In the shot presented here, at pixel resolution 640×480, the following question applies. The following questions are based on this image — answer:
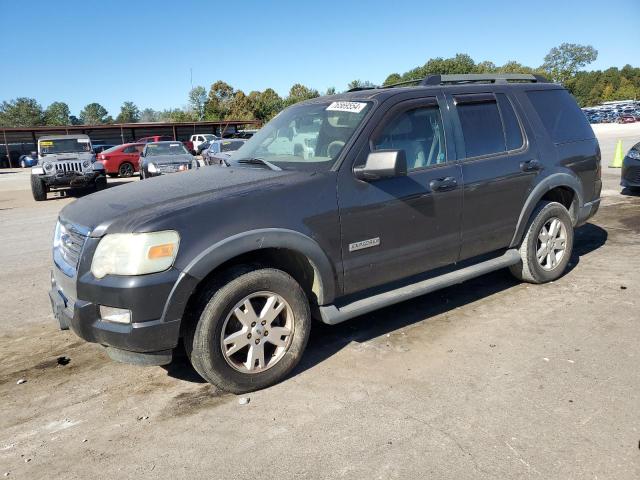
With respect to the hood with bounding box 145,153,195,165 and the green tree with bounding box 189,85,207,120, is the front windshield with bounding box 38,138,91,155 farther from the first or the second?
the green tree with bounding box 189,85,207,120

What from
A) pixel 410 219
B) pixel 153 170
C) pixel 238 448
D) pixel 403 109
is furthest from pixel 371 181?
pixel 153 170

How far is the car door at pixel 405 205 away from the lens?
359cm

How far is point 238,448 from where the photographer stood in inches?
108

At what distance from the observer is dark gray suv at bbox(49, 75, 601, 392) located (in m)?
3.00

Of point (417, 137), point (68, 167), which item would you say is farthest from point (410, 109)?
point (68, 167)

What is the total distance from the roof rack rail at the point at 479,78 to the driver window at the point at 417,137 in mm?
467

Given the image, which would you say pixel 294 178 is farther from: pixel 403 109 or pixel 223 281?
pixel 403 109

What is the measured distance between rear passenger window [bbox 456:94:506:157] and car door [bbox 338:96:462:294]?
0.22 m

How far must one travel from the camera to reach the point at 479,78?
4.76 metres

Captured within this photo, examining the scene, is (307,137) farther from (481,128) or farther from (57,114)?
(57,114)

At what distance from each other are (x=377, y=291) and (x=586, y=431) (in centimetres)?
161

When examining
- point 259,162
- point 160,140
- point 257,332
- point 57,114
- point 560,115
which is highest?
point 57,114

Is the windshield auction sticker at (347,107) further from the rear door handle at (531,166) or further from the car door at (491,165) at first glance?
the rear door handle at (531,166)

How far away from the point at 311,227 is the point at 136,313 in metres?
1.19
